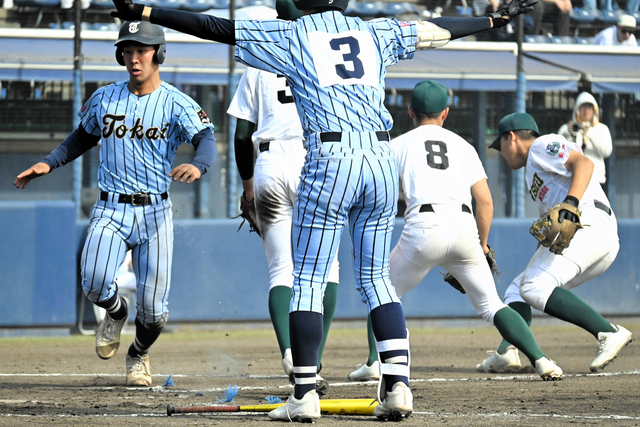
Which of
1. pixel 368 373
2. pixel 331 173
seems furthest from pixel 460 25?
pixel 368 373

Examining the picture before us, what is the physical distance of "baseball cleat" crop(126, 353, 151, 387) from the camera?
5.46 meters

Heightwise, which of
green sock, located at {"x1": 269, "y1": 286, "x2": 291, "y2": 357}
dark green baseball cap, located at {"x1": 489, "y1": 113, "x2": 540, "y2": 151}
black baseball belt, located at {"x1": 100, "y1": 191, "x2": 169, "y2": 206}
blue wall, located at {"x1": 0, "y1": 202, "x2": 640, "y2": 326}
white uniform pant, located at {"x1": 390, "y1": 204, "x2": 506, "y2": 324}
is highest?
dark green baseball cap, located at {"x1": 489, "y1": 113, "x2": 540, "y2": 151}

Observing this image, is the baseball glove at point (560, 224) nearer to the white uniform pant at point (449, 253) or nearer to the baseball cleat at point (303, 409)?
the white uniform pant at point (449, 253)

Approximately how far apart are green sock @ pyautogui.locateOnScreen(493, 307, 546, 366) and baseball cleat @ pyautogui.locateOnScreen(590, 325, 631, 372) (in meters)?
0.63

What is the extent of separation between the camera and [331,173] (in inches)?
150

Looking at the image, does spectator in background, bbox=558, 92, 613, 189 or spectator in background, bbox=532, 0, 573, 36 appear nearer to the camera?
spectator in background, bbox=558, 92, 613, 189

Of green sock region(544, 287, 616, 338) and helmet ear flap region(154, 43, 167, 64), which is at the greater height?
helmet ear flap region(154, 43, 167, 64)

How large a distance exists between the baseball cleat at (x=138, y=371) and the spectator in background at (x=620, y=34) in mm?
7499

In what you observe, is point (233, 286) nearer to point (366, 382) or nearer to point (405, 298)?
point (405, 298)

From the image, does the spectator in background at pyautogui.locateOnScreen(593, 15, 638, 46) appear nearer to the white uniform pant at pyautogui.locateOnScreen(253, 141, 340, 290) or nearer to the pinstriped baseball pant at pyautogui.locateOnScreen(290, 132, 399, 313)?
the white uniform pant at pyautogui.locateOnScreen(253, 141, 340, 290)

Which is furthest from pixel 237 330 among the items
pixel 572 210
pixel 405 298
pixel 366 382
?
pixel 572 210

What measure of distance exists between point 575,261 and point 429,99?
1.51 m

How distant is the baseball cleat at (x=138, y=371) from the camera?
5465mm

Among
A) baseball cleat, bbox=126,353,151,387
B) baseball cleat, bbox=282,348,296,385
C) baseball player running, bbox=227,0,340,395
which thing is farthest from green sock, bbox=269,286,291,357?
baseball cleat, bbox=126,353,151,387
